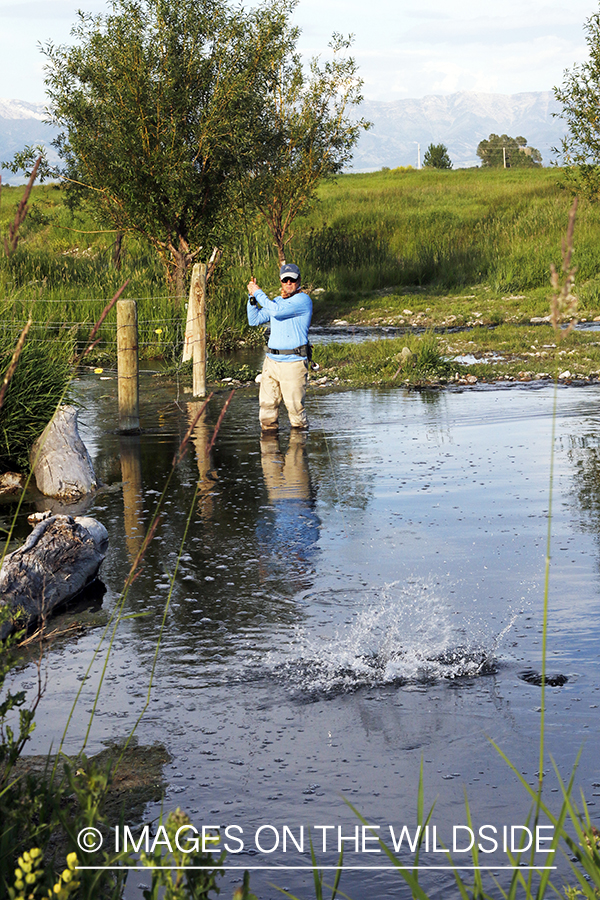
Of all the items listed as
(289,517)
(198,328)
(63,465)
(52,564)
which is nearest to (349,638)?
(52,564)

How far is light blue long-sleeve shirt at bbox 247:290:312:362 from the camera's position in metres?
11.8

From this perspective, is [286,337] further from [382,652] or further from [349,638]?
[382,652]

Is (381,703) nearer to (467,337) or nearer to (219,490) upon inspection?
(219,490)

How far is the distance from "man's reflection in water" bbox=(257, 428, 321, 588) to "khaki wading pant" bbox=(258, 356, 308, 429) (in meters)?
0.73

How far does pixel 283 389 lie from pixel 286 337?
2.14 ft

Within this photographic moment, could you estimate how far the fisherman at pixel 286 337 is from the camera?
38.9ft

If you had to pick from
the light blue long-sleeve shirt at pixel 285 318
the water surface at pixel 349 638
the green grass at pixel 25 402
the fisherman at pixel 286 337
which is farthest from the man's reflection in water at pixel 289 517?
the green grass at pixel 25 402

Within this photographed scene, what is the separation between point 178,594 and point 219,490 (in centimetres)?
305

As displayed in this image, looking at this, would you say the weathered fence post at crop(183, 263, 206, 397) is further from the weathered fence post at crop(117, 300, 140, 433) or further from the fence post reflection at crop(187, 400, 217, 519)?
the weathered fence post at crop(117, 300, 140, 433)

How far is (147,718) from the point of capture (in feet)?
15.5

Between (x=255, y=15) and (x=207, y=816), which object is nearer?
(x=207, y=816)

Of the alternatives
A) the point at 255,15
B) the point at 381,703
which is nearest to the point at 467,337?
the point at 255,15

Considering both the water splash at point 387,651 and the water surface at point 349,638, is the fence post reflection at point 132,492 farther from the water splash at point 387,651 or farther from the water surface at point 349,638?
the water splash at point 387,651

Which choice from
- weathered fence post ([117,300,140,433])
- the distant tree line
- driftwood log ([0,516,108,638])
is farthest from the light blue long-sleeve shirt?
the distant tree line
